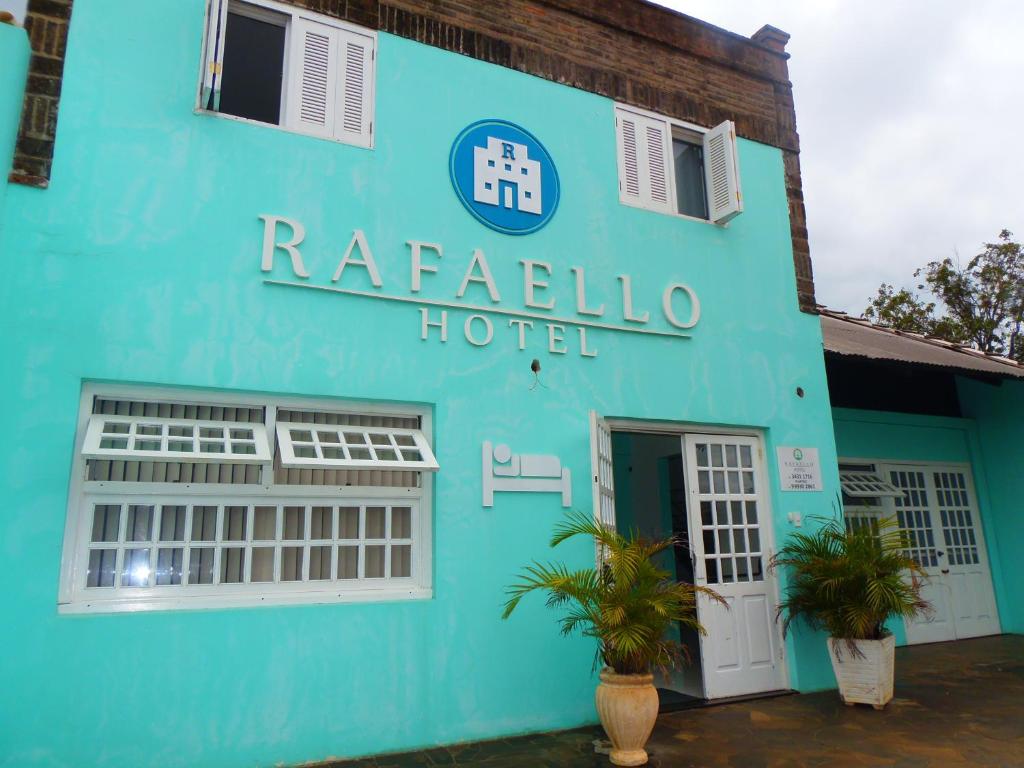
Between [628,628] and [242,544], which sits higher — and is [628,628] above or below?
below

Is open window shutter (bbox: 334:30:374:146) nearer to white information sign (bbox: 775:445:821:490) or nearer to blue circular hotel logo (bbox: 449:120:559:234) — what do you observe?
blue circular hotel logo (bbox: 449:120:559:234)

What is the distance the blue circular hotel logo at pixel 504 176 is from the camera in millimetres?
5492

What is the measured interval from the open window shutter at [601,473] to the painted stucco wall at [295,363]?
0.24m

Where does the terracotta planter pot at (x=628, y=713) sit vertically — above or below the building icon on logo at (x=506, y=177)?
below

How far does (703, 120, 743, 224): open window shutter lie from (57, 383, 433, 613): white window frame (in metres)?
3.44

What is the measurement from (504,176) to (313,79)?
1.56 metres

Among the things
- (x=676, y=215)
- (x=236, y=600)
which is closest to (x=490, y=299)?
(x=676, y=215)

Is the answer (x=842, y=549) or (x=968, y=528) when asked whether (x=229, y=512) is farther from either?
(x=968, y=528)

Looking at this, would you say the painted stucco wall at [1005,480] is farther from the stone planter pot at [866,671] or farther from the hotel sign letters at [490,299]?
the hotel sign letters at [490,299]

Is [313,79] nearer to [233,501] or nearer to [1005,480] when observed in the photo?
[233,501]

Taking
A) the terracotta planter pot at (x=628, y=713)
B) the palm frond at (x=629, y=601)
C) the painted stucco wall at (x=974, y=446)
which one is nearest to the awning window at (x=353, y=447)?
the palm frond at (x=629, y=601)

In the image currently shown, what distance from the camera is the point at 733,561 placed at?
6.02 m

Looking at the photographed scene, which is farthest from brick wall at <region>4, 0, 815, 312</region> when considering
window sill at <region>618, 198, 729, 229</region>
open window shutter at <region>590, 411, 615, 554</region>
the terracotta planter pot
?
the terracotta planter pot

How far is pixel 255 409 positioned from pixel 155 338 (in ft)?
2.41
